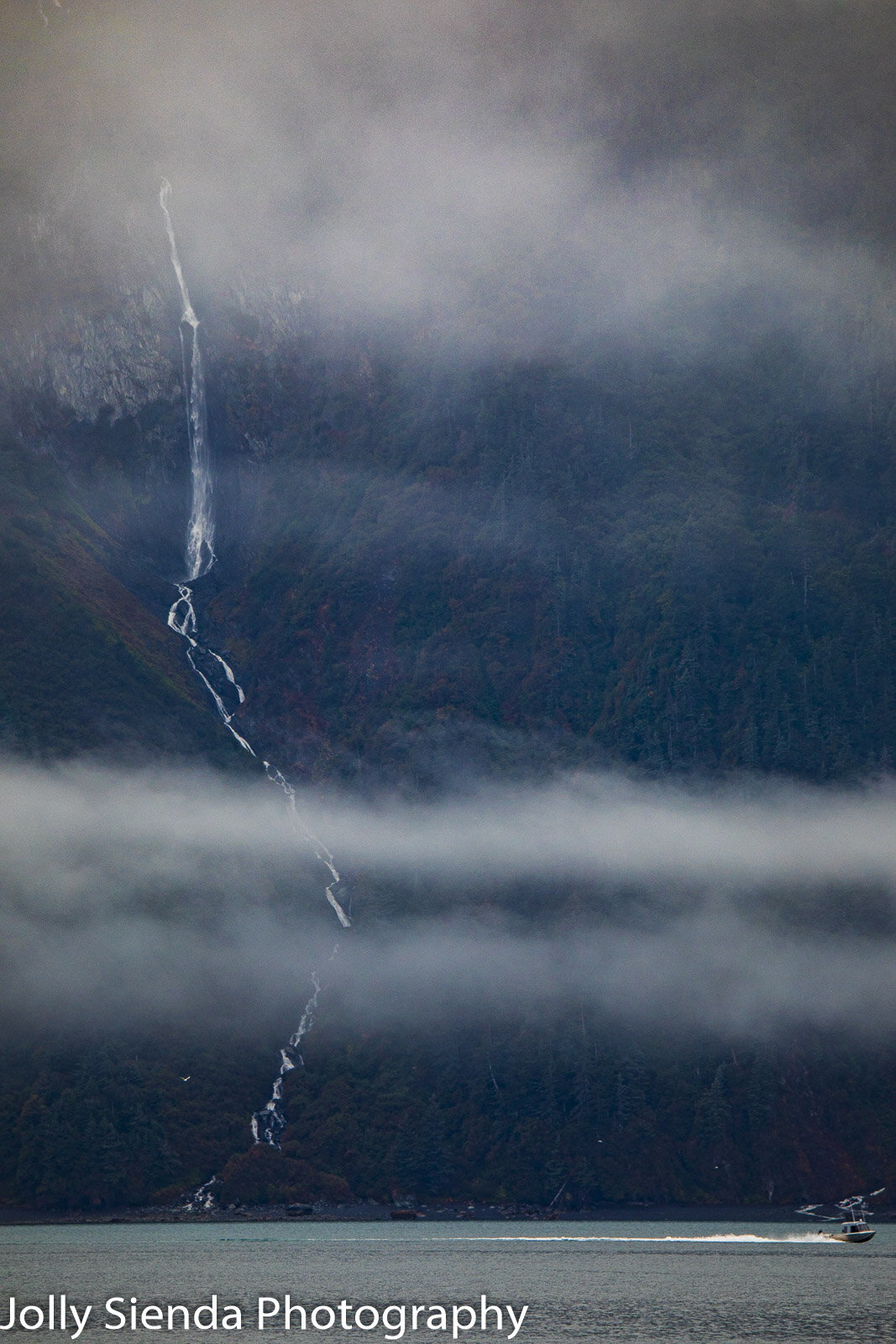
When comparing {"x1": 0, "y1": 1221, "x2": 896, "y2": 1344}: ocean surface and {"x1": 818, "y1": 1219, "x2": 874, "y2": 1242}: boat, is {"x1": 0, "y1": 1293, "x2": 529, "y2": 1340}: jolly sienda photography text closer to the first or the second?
{"x1": 0, "y1": 1221, "x2": 896, "y2": 1344}: ocean surface

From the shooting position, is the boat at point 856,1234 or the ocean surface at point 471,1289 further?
the boat at point 856,1234

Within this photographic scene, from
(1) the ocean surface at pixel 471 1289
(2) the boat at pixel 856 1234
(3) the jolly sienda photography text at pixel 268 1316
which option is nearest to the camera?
(1) the ocean surface at pixel 471 1289

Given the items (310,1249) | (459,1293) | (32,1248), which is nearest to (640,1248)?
(310,1249)

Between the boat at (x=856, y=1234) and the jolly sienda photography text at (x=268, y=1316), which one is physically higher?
the boat at (x=856, y=1234)

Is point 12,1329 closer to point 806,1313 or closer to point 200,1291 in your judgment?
point 200,1291

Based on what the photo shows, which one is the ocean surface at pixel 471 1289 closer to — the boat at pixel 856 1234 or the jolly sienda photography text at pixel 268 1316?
the jolly sienda photography text at pixel 268 1316

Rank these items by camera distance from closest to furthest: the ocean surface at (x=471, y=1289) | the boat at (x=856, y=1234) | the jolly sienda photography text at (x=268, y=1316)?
the ocean surface at (x=471, y=1289) < the jolly sienda photography text at (x=268, y=1316) < the boat at (x=856, y=1234)

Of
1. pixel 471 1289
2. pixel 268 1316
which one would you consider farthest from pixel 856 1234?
pixel 268 1316

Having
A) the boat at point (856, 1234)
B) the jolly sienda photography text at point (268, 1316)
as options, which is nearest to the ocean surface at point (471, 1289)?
the jolly sienda photography text at point (268, 1316)
